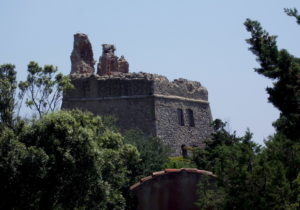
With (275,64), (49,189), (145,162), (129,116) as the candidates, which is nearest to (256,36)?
(275,64)

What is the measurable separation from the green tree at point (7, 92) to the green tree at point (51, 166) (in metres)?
5.38

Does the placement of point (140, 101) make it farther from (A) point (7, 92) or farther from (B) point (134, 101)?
(A) point (7, 92)

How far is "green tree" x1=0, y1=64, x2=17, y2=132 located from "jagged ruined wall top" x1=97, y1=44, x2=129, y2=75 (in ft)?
37.1

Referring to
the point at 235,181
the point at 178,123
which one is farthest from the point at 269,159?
the point at 178,123

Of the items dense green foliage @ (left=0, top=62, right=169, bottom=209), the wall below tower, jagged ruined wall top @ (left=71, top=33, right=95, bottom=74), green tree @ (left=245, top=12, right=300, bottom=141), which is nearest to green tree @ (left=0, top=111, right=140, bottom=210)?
dense green foliage @ (left=0, top=62, right=169, bottom=209)

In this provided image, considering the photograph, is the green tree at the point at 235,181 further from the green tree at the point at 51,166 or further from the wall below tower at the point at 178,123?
the wall below tower at the point at 178,123

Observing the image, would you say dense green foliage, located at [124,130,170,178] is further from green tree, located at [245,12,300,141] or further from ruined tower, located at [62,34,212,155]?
green tree, located at [245,12,300,141]

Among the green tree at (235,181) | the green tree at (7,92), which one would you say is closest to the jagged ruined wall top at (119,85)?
the green tree at (7,92)

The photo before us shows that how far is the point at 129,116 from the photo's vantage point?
33812mm

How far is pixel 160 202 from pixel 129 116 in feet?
55.4

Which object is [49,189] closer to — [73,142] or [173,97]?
[73,142]

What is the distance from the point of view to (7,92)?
24.1m

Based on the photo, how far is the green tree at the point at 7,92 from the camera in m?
22.7

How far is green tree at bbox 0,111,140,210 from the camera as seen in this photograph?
615 inches
